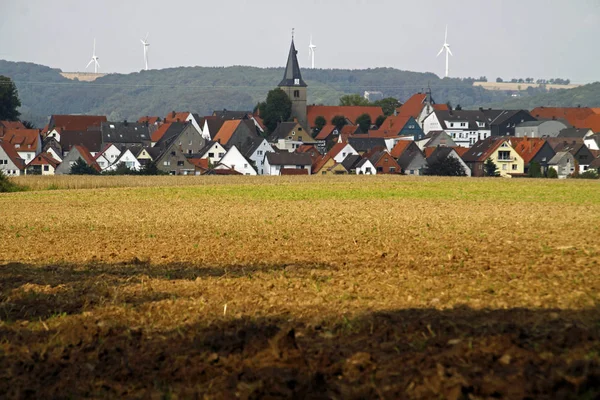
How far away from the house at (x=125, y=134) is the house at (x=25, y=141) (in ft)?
42.1

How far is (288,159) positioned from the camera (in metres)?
130

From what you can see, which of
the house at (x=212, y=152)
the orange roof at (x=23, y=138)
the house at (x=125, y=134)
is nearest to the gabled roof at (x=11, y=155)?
the orange roof at (x=23, y=138)

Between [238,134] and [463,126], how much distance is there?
55.1 metres

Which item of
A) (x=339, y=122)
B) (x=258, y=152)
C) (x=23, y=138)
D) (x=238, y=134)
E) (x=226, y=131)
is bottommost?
(x=258, y=152)

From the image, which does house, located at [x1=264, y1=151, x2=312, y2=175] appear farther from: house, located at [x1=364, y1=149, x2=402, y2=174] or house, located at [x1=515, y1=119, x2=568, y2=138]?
house, located at [x1=515, y1=119, x2=568, y2=138]

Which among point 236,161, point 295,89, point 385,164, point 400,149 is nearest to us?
point 385,164

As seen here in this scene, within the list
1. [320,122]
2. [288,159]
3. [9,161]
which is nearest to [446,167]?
[288,159]

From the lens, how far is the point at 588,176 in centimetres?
9681

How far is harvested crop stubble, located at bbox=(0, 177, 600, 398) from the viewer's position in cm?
891

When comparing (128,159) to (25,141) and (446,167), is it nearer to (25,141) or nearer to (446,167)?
(25,141)

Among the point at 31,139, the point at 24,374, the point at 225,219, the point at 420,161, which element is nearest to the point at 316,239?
the point at 225,219

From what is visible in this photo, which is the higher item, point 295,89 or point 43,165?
point 295,89

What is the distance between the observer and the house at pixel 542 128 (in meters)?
190

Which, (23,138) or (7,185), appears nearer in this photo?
(7,185)
